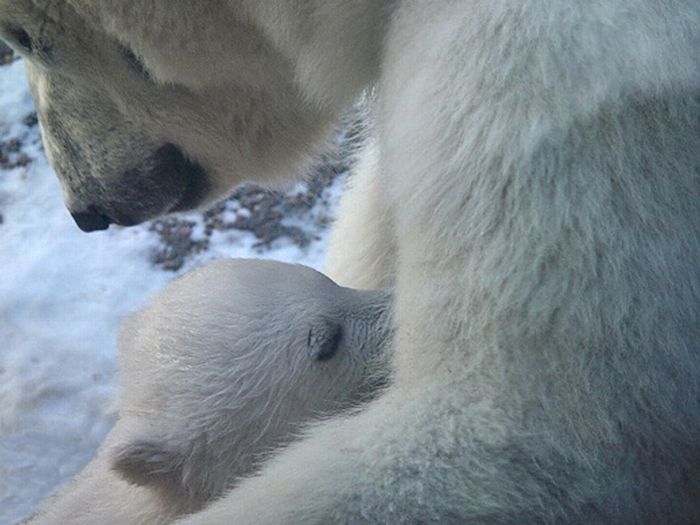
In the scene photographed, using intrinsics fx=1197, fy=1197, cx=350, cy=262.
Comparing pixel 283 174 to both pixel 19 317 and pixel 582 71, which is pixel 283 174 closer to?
pixel 582 71

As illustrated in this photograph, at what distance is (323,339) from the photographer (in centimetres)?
169

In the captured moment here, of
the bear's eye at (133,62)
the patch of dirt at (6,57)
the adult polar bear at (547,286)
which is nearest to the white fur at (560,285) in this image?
the adult polar bear at (547,286)

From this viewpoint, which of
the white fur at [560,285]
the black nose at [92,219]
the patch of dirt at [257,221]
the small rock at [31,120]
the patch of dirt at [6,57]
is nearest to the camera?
the white fur at [560,285]

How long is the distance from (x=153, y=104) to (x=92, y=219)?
30 cm

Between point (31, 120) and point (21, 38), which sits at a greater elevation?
point (31, 120)

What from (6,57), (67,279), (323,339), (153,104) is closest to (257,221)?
(67,279)

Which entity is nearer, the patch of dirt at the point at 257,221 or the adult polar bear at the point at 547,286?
the adult polar bear at the point at 547,286

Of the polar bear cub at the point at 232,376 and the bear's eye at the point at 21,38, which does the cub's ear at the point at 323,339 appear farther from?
the bear's eye at the point at 21,38

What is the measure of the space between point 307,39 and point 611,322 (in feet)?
1.79

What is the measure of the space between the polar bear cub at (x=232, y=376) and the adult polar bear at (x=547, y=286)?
1.39 ft

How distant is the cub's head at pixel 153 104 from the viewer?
5.20 feet

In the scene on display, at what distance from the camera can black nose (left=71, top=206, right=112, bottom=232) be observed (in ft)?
6.47

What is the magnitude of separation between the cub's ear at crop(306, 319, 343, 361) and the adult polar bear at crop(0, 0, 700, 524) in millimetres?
442

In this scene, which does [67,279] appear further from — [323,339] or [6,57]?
[323,339]
